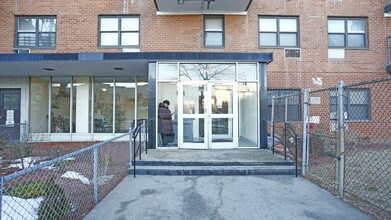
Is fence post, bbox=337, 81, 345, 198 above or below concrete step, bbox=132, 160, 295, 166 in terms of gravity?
above

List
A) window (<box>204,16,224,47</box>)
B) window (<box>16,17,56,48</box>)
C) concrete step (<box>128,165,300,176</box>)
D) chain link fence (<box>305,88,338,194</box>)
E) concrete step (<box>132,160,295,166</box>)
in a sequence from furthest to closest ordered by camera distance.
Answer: window (<box>16,17,56,48</box>) < window (<box>204,16,224,47</box>) < concrete step (<box>132,160,295,166</box>) < concrete step (<box>128,165,300,176</box>) < chain link fence (<box>305,88,338,194</box>)

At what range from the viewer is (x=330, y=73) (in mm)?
11656

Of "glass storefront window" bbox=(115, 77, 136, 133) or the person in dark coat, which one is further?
"glass storefront window" bbox=(115, 77, 136, 133)

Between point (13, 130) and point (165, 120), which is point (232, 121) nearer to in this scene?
point (165, 120)

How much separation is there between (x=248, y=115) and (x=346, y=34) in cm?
711

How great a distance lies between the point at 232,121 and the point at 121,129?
6.11 metres

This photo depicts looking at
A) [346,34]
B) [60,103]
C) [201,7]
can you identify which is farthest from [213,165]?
[346,34]

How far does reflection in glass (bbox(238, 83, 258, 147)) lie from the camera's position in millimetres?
8938

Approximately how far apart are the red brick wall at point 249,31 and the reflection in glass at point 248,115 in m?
2.80

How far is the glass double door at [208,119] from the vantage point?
8.74 meters

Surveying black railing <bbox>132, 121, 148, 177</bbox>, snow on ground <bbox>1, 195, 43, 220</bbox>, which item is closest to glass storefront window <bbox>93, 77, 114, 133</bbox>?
black railing <bbox>132, 121, 148, 177</bbox>

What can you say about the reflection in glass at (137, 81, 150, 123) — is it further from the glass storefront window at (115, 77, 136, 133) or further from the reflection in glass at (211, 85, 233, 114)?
the reflection in glass at (211, 85, 233, 114)

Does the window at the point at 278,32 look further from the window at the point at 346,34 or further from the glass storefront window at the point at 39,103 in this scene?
the glass storefront window at the point at 39,103

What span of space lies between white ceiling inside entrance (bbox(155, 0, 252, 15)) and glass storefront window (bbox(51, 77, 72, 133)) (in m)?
5.88
